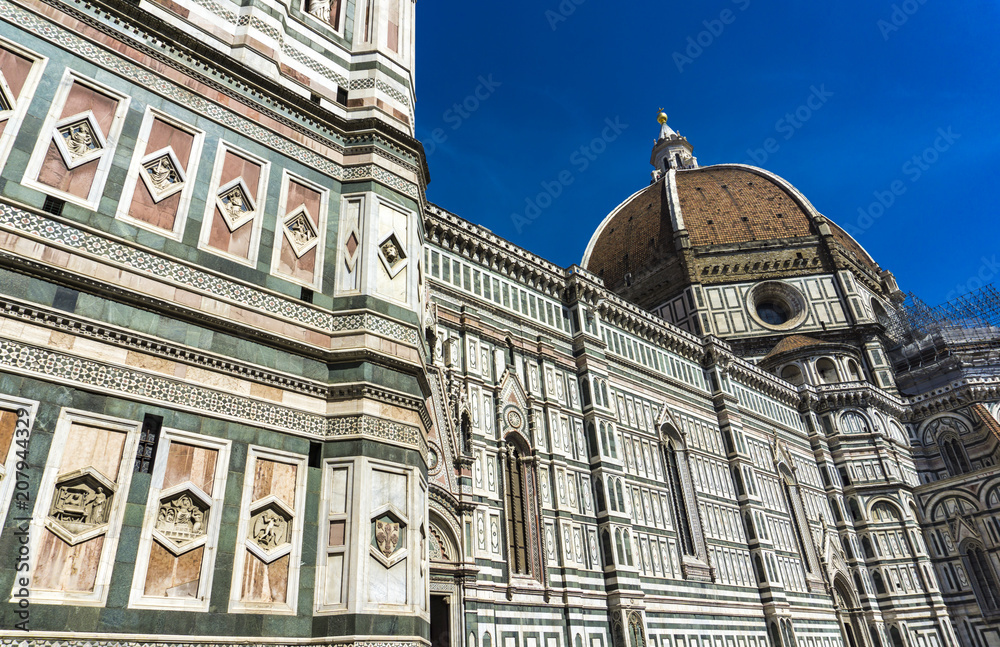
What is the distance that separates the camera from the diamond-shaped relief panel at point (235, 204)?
24.5 feet

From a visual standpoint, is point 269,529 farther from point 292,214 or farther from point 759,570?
point 759,570

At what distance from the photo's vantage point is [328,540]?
641 centimetres

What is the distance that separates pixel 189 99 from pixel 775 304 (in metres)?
47.1

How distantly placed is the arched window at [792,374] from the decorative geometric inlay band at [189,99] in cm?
3698

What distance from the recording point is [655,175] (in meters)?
73.9

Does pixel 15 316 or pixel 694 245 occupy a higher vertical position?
pixel 694 245

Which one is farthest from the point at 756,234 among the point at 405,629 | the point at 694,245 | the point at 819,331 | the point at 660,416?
the point at 405,629

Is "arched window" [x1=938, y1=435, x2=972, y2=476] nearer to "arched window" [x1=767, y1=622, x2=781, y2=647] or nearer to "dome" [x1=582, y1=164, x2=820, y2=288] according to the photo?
"dome" [x1=582, y1=164, x2=820, y2=288]

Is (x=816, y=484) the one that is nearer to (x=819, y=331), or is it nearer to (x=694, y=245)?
(x=819, y=331)

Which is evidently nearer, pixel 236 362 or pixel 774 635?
pixel 236 362

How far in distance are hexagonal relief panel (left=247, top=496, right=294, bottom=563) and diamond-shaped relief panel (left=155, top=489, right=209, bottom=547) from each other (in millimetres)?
447

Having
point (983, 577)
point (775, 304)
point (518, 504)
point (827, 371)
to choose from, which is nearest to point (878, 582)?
point (983, 577)

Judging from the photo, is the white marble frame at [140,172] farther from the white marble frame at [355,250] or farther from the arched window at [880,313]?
the arched window at [880,313]

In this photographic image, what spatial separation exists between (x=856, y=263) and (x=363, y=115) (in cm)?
5034
